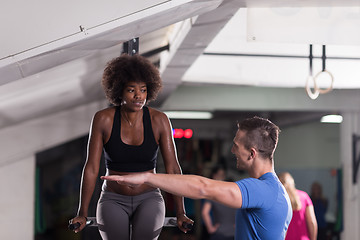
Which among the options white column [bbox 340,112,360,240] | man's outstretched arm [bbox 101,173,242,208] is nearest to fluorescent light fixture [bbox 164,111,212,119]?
white column [bbox 340,112,360,240]

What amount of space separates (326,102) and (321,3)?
20.4 ft

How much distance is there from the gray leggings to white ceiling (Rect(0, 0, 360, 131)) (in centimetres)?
81

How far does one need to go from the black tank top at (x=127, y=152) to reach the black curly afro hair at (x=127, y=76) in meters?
0.13

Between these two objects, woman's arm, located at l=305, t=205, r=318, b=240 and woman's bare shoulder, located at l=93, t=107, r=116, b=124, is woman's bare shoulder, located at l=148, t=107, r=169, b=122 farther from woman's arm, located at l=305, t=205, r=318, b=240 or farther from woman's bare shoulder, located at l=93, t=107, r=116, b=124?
woman's arm, located at l=305, t=205, r=318, b=240

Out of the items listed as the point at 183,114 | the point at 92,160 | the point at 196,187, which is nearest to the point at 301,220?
the point at 92,160

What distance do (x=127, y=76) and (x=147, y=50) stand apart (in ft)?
12.1

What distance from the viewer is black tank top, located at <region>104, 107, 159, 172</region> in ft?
8.58

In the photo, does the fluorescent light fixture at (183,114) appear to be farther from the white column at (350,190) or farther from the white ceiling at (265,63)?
the white ceiling at (265,63)

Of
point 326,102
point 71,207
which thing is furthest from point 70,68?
point 71,207

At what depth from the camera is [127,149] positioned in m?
2.61

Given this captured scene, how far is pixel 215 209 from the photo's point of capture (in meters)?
5.83

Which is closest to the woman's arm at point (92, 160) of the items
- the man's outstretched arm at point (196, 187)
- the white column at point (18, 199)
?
the man's outstretched arm at point (196, 187)

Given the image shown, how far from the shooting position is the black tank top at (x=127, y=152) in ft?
8.58

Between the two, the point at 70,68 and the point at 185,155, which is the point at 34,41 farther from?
the point at 185,155
